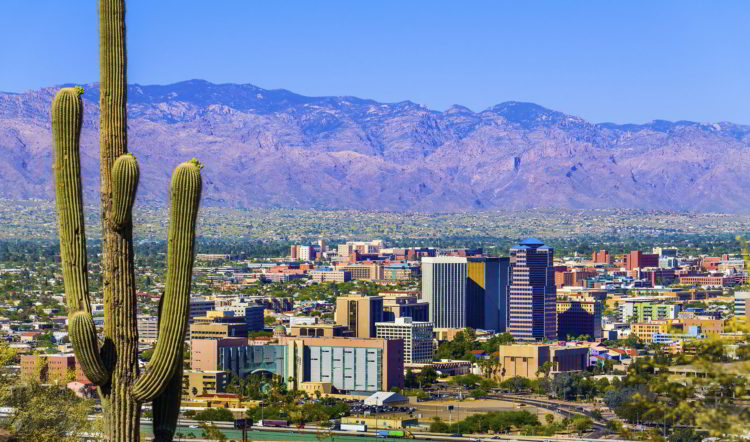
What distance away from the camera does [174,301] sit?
1981 cm

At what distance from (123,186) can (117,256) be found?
0.89 meters

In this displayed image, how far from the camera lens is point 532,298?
135125 mm

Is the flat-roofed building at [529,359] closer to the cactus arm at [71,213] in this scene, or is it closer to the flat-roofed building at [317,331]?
the flat-roofed building at [317,331]

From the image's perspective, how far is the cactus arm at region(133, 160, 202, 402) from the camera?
779 inches

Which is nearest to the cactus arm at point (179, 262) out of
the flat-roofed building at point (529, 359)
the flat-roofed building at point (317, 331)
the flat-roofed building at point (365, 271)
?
the flat-roofed building at point (529, 359)

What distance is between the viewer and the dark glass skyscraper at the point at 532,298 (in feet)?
443

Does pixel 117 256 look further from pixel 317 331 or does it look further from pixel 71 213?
pixel 317 331

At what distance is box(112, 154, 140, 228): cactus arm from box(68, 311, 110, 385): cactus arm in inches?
50.4

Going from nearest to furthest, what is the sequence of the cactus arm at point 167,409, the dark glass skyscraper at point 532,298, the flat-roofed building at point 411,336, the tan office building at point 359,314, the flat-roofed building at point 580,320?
the cactus arm at point 167,409 < the flat-roofed building at point 411,336 < the tan office building at point 359,314 < the dark glass skyscraper at point 532,298 < the flat-roofed building at point 580,320

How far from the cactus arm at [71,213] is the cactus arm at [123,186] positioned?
0.43 meters

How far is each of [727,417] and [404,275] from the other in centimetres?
17926

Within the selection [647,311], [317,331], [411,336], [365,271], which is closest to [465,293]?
[647,311]

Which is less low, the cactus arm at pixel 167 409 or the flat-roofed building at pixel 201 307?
the cactus arm at pixel 167 409

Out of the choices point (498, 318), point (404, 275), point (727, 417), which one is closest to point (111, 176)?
point (727, 417)
